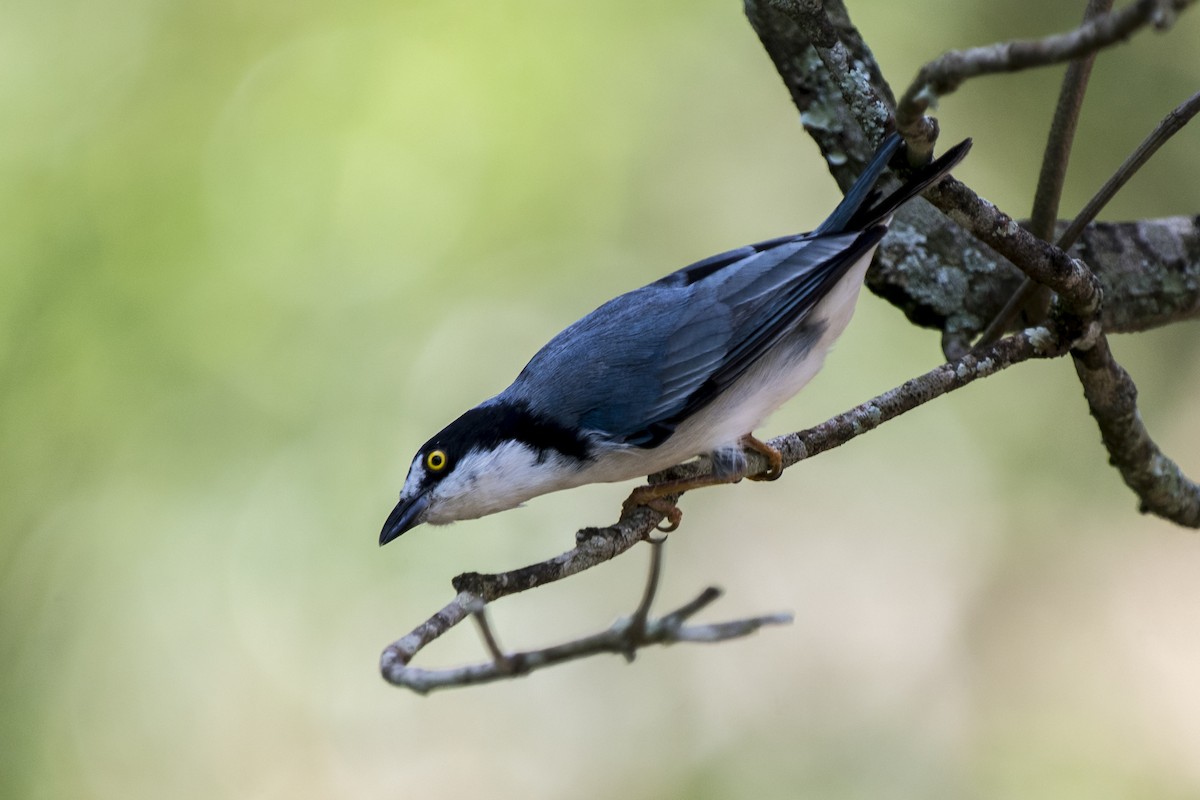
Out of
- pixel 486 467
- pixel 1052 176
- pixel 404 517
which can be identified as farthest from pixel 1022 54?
pixel 404 517

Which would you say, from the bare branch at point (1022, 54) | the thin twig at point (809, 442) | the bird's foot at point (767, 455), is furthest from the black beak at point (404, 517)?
the bare branch at point (1022, 54)

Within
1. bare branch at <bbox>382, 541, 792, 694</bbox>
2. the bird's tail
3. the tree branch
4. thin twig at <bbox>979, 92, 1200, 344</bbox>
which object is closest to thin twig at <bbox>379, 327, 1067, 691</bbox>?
bare branch at <bbox>382, 541, 792, 694</bbox>

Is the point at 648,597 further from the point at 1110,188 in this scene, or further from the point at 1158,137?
the point at 1158,137

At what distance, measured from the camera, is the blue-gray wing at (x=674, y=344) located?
10.8 feet

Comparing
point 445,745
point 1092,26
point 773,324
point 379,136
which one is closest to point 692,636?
point 773,324

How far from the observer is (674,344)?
134 inches

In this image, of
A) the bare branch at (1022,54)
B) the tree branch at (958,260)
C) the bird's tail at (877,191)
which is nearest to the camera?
the bare branch at (1022,54)

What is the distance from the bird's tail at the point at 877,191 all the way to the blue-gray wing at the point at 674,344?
0.07 metres

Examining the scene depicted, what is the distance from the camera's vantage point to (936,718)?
6.21 m

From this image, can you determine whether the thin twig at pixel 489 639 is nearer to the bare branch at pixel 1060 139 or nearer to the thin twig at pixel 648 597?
the thin twig at pixel 648 597

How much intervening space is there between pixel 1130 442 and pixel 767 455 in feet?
3.99

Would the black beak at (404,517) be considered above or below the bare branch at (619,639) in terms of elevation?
above

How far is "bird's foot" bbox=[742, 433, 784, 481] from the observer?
10.7 feet

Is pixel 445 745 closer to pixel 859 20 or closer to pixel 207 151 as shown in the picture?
pixel 207 151
